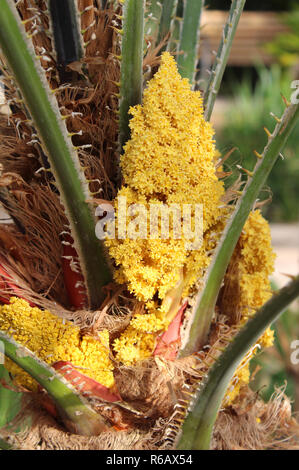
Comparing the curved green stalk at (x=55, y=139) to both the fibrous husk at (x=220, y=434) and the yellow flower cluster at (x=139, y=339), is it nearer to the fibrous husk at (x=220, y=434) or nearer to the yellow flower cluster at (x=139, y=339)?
the yellow flower cluster at (x=139, y=339)

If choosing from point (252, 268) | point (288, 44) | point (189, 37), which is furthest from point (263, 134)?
point (252, 268)

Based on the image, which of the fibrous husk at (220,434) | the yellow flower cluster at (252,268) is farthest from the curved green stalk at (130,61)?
the fibrous husk at (220,434)

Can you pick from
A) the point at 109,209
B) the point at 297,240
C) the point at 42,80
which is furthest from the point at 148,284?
the point at 297,240

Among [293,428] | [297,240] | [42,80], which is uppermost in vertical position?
[42,80]

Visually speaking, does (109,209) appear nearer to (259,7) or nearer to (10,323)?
(10,323)

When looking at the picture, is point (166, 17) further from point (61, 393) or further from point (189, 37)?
point (61, 393)

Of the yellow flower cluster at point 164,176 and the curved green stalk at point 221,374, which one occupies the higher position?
the yellow flower cluster at point 164,176
